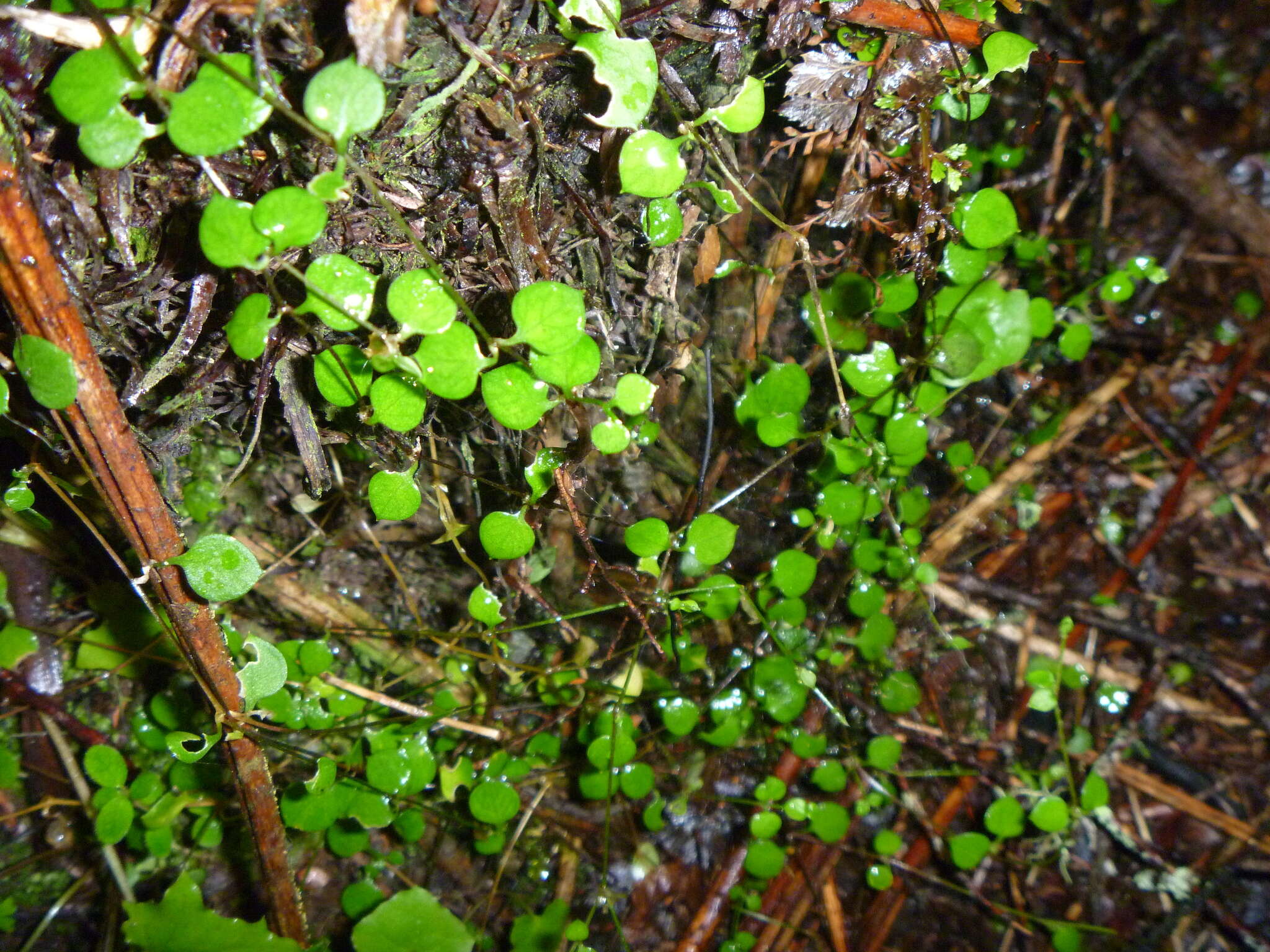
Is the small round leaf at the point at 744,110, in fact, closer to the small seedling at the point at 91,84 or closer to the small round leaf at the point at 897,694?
the small seedling at the point at 91,84

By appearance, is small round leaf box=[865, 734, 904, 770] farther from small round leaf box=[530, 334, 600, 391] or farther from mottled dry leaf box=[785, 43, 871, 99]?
mottled dry leaf box=[785, 43, 871, 99]

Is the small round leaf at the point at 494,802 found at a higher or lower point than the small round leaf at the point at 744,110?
lower

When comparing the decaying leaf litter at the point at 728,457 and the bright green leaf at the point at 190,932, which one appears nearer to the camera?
the decaying leaf litter at the point at 728,457

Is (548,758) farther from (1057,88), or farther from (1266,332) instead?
(1266,332)

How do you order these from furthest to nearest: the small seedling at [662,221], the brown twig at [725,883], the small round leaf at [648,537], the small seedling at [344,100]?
the brown twig at [725,883], the small round leaf at [648,537], the small seedling at [662,221], the small seedling at [344,100]

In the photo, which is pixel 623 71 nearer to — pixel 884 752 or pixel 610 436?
pixel 610 436

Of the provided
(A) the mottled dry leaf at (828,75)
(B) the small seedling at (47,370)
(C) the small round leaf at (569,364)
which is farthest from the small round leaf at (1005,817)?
(B) the small seedling at (47,370)

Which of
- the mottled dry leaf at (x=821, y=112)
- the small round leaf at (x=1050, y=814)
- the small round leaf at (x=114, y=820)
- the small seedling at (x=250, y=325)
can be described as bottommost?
the small round leaf at (x=1050, y=814)

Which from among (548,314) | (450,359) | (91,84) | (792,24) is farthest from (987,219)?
(91,84)
